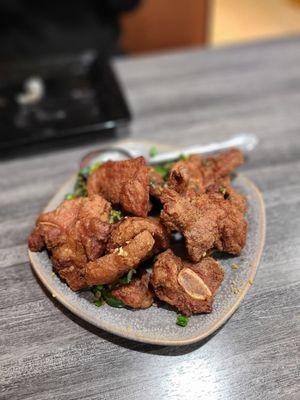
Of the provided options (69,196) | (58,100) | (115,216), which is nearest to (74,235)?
(115,216)

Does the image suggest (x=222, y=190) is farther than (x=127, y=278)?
Yes

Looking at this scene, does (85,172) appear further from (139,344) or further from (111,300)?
(139,344)

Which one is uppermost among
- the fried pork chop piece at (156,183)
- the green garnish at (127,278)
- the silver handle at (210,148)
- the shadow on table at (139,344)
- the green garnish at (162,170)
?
the fried pork chop piece at (156,183)

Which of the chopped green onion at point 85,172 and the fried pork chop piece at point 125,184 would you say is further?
the chopped green onion at point 85,172

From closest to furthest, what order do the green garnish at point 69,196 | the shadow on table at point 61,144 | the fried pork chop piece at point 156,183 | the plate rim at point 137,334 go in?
the plate rim at point 137,334 → the fried pork chop piece at point 156,183 → the green garnish at point 69,196 → the shadow on table at point 61,144

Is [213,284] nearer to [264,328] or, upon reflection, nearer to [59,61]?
[264,328]

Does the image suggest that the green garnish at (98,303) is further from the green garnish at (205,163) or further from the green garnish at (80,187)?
the green garnish at (205,163)

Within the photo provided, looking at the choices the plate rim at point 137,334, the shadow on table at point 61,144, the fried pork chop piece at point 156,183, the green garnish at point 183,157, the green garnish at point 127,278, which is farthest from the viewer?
the shadow on table at point 61,144

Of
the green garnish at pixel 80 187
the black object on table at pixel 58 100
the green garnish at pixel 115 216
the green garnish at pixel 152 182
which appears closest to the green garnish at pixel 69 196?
the green garnish at pixel 80 187

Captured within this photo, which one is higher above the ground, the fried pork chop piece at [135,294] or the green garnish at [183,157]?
the green garnish at [183,157]
